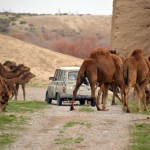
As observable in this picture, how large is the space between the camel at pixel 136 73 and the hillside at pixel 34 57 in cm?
3645

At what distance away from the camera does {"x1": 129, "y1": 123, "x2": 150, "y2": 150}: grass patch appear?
51.4 ft

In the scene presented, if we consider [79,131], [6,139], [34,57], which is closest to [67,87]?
[79,131]

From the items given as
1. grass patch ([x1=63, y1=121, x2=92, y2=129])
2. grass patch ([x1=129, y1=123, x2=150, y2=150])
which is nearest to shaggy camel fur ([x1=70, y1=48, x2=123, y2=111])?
grass patch ([x1=63, y1=121, x2=92, y2=129])

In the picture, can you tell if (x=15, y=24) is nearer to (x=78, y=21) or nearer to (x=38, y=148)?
(x=78, y=21)

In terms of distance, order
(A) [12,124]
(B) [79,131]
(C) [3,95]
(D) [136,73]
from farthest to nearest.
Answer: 1. (D) [136,73]
2. (C) [3,95]
3. (A) [12,124]
4. (B) [79,131]

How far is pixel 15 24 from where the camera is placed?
440 feet

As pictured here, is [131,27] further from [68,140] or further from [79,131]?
[68,140]

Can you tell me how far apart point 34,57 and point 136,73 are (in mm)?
42994

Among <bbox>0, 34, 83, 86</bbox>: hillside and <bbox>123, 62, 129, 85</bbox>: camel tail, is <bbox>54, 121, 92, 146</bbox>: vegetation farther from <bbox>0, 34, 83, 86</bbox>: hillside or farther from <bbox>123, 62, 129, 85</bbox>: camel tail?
<bbox>0, 34, 83, 86</bbox>: hillside

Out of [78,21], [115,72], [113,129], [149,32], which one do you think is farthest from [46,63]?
[78,21]

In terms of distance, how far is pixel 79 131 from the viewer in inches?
717

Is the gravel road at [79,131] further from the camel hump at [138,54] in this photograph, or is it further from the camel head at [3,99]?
the camel hump at [138,54]

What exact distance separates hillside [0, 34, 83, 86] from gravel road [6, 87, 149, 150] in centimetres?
3906

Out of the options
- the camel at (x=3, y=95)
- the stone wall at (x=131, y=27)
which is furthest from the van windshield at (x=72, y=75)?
the camel at (x=3, y=95)
